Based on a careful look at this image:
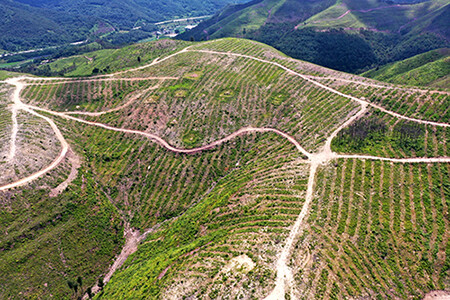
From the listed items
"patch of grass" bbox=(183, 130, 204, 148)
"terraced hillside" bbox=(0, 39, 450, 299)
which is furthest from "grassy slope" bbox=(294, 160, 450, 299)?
"patch of grass" bbox=(183, 130, 204, 148)

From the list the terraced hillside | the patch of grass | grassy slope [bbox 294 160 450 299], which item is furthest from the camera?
the patch of grass

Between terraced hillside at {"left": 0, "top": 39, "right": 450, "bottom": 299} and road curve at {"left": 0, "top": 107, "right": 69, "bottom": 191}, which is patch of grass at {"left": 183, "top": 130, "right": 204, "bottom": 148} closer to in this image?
terraced hillside at {"left": 0, "top": 39, "right": 450, "bottom": 299}

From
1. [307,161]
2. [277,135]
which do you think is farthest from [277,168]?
[277,135]

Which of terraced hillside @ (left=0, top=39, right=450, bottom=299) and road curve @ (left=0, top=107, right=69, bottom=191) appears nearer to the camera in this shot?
terraced hillside @ (left=0, top=39, right=450, bottom=299)

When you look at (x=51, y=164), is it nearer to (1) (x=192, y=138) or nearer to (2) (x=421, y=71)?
(1) (x=192, y=138)

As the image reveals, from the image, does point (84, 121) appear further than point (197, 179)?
Yes

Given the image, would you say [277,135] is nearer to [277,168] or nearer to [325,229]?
[277,168]

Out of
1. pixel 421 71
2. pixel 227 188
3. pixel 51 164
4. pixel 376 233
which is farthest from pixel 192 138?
pixel 421 71
